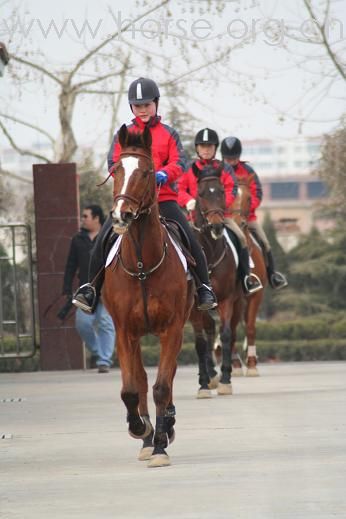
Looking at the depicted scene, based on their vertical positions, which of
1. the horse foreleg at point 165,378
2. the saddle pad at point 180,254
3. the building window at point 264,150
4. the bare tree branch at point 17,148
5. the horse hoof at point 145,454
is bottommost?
the horse hoof at point 145,454

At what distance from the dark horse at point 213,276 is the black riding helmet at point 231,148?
2.88 m

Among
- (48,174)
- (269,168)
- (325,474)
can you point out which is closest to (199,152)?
(48,174)

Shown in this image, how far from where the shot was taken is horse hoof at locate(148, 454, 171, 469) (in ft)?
33.9

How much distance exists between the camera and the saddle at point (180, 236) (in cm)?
1150

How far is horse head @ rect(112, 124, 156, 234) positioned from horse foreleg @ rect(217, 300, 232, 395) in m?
6.08

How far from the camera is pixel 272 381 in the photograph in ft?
61.0

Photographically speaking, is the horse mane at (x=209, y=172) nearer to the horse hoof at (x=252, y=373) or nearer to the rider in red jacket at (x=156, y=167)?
the horse hoof at (x=252, y=373)

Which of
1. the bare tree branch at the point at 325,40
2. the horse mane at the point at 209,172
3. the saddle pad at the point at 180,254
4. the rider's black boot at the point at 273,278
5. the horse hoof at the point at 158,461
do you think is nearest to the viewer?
the horse hoof at the point at 158,461

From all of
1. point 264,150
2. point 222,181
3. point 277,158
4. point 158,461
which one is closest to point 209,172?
point 222,181

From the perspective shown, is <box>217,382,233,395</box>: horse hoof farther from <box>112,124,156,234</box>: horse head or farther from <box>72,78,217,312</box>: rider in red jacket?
<box>112,124,156,234</box>: horse head

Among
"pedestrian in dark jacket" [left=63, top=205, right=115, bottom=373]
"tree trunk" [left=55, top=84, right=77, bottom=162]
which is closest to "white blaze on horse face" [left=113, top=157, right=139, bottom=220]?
"pedestrian in dark jacket" [left=63, top=205, right=115, bottom=373]

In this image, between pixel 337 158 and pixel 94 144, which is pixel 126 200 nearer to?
pixel 337 158

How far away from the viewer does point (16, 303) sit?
22.4 m

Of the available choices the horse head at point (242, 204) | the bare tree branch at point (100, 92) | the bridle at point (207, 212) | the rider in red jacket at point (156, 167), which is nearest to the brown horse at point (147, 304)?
the rider in red jacket at point (156, 167)
